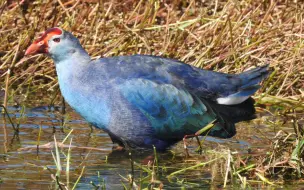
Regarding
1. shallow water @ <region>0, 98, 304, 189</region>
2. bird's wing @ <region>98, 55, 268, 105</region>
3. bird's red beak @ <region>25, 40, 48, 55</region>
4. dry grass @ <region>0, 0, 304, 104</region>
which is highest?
dry grass @ <region>0, 0, 304, 104</region>

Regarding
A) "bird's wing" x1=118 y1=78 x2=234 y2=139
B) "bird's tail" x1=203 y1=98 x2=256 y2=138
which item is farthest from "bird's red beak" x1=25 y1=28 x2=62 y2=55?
"bird's tail" x1=203 y1=98 x2=256 y2=138

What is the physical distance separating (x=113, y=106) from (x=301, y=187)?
131 centimetres

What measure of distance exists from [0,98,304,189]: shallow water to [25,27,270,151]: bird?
0.18 meters

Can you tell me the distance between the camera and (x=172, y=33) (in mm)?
7523

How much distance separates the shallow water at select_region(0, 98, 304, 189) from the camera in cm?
452

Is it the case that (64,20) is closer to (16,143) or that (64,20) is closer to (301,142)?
(16,143)

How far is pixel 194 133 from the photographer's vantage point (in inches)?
212

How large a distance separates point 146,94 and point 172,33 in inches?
94.4

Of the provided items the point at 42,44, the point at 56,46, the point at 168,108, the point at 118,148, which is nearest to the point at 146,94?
the point at 168,108

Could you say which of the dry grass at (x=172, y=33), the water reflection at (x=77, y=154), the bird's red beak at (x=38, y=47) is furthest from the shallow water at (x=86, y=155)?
the dry grass at (x=172, y=33)

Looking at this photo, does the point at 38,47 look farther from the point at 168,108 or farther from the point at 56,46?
the point at 168,108

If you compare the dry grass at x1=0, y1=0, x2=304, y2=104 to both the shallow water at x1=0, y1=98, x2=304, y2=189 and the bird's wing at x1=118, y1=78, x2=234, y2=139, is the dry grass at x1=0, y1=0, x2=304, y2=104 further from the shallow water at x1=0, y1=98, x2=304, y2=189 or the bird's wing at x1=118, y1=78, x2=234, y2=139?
the bird's wing at x1=118, y1=78, x2=234, y2=139

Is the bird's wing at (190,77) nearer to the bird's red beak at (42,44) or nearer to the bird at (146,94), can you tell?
the bird at (146,94)

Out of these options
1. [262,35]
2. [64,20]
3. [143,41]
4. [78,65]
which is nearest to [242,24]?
[262,35]
